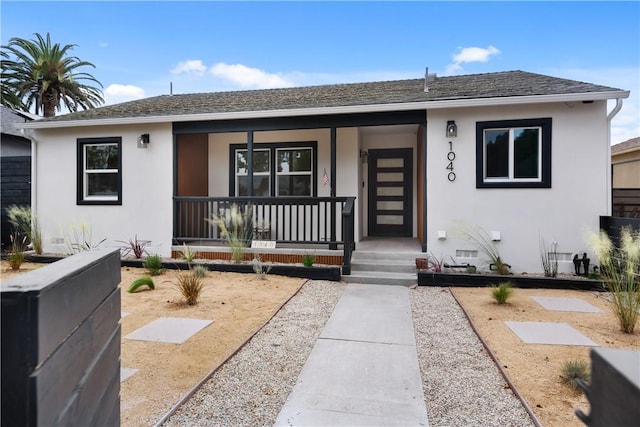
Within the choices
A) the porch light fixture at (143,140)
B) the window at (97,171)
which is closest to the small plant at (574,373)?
the porch light fixture at (143,140)

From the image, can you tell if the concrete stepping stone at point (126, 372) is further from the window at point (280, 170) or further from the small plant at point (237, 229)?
the window at point (280, 170)

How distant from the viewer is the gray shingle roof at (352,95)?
673cm

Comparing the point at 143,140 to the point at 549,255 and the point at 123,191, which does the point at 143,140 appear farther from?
the point at 549,255

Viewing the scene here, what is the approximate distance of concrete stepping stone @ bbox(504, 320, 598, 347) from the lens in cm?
363

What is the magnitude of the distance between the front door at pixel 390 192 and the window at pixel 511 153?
2.78 meters

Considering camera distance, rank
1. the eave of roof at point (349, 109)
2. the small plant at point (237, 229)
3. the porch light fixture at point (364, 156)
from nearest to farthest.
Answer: the eave of roof at point (349, 109), the small plant at point (237, 229), the porch light fixture at point (364, 156)

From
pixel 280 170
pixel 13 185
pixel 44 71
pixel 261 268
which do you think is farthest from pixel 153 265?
pixel 44 71

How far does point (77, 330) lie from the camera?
1.26 m

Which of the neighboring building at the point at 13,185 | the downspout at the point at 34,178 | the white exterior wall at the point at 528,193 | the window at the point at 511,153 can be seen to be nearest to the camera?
the white exterior wall at the point at 528,193

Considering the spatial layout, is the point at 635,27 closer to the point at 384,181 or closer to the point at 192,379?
the point at 384,181

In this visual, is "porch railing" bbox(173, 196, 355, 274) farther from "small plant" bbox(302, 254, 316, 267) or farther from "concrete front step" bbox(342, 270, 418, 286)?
"small plant" bbox(302, 254, 316, 267)

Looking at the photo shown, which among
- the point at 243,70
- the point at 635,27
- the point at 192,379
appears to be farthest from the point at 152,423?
the point at 243,70

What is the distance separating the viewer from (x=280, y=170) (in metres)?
9.23

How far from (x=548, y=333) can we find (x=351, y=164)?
5.53 m
